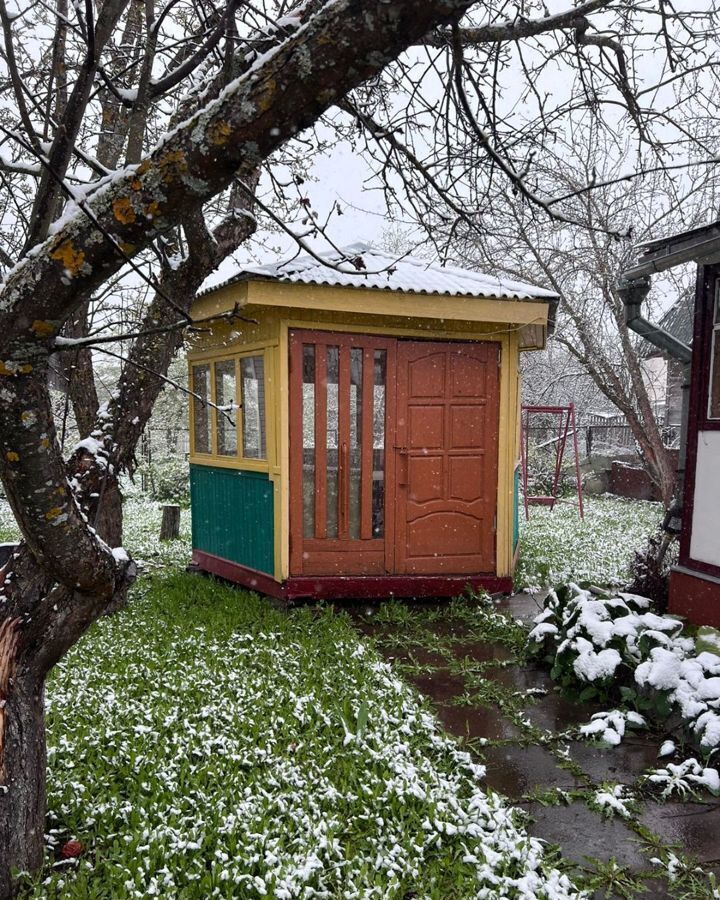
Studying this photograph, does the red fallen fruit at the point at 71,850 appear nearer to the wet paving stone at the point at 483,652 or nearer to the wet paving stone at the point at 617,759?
the wet paving stone at the point at 617,759

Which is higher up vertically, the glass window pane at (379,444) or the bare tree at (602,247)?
the bare tree at (602,247)

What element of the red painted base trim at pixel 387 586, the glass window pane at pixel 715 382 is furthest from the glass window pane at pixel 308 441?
the glass window pane at pixel 715 382

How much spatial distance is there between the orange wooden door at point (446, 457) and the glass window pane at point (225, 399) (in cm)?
169

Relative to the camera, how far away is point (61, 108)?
423 cm

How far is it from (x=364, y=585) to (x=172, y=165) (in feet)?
15.4

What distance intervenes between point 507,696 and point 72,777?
258cm

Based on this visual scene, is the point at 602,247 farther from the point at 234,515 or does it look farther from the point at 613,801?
the point at 613,801

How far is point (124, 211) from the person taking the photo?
1.75m

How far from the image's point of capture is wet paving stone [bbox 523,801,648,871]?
2629 millimetres

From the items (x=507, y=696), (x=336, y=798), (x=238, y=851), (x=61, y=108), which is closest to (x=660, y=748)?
(x=507, y=696)

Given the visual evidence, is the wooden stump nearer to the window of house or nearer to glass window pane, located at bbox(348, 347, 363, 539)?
glass window pane, located at bbox(348, 347, 363, 539)

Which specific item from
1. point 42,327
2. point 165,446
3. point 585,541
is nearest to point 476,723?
point 42,327

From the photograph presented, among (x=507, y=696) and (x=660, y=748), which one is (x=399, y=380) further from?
(x=660, y=748)

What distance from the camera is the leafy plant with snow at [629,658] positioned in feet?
11.5
